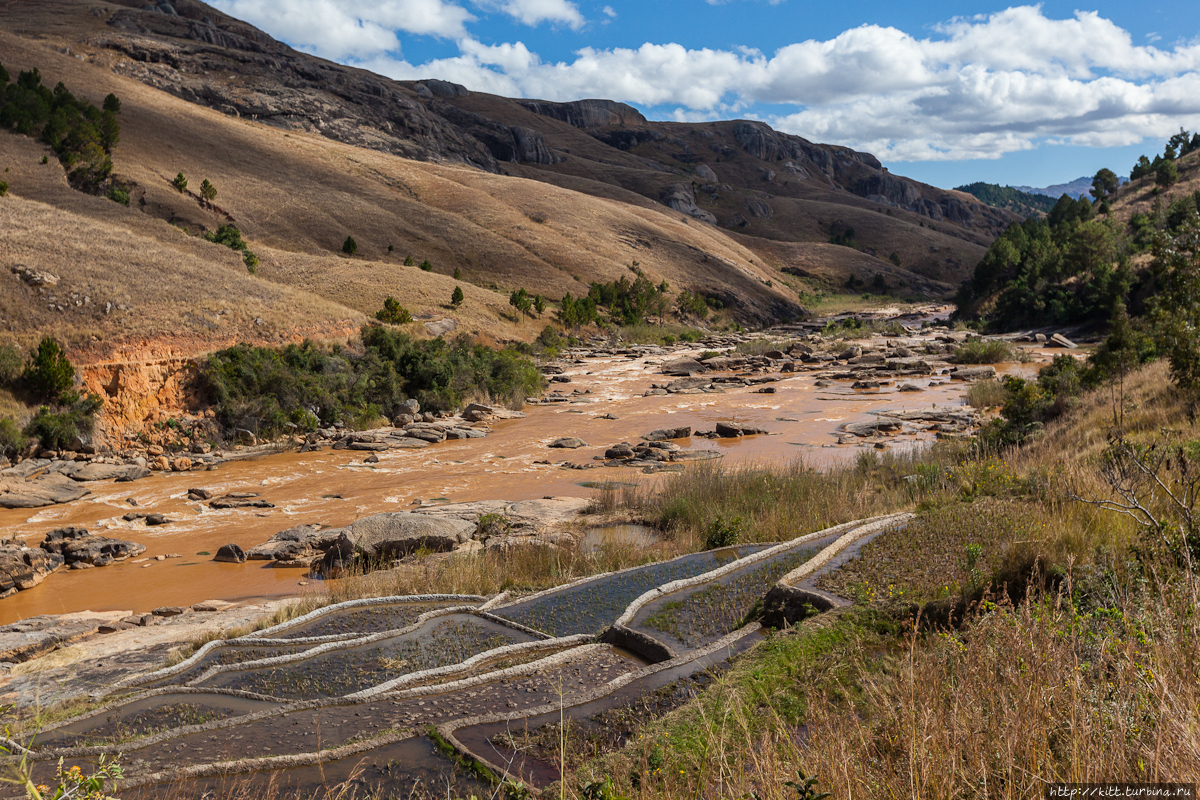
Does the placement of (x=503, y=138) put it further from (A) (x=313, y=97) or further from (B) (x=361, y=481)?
(B) (x=361, y=481)

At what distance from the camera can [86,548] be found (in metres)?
12.7

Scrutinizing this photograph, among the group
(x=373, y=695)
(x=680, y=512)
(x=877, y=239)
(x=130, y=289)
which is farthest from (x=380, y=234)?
(x=877, y=239)

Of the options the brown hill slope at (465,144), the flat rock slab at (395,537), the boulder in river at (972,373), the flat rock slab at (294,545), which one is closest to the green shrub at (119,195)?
the brown hill slope at (465,144)

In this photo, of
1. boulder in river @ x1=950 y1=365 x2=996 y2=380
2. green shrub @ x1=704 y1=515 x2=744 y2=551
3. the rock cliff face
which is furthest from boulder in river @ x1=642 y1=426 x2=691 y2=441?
the rock cliff face

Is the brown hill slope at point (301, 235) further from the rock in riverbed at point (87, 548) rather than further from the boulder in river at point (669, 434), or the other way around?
the boulder in river at point (669, 434)

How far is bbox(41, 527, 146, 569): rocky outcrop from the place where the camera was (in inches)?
496

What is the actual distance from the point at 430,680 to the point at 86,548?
974 cm

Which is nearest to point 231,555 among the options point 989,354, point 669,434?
point 669,434

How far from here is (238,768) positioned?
4.86 m

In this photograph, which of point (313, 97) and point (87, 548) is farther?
point (313, 97)

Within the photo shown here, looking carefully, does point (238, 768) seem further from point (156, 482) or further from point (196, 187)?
point (196, 187)

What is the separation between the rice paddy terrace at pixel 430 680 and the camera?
4.96 metres

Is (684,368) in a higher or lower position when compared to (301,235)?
lower

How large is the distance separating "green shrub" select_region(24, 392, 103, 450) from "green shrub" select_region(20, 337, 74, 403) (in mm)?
365
